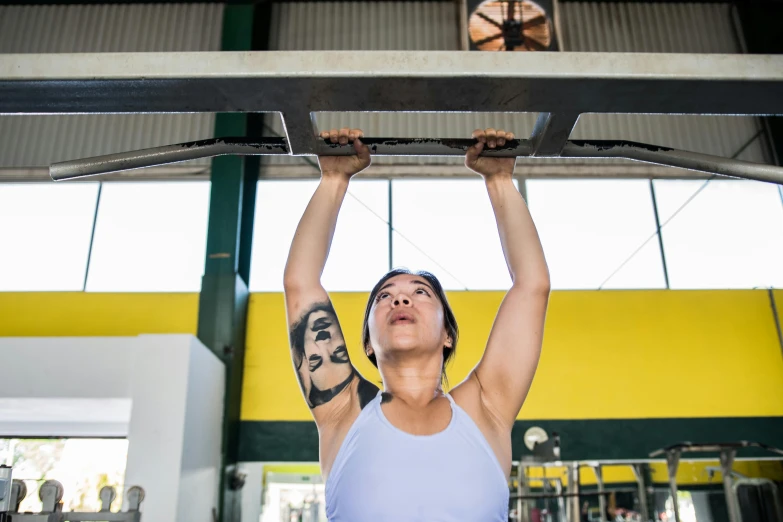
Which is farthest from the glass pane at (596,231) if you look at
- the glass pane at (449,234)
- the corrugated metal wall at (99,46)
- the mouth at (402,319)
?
the mouth at (402,319)

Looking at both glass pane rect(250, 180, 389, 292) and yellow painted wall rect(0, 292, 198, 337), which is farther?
glass pane rect(250, 180, 389, 292)

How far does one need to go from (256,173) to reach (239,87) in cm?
505

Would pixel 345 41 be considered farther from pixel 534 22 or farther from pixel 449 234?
pixel 449 234

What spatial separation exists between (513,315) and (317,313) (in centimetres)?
40

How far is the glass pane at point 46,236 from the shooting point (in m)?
5.39

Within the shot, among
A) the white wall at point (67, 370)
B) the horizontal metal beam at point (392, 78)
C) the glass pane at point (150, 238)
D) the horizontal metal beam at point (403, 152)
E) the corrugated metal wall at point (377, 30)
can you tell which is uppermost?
the corrugated metal wall at point (377, 30)

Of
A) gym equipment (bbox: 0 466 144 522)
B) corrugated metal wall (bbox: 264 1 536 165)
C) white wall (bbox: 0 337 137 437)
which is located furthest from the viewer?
corrugated metal wall (bbox: 264 1 536 165)

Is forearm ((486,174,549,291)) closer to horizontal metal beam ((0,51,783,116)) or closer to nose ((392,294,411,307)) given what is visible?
nose ((392,294,411,307))

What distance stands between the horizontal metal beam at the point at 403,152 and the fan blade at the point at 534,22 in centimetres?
406

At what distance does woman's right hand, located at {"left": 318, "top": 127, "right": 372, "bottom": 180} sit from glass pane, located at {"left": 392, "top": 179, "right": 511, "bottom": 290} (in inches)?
160

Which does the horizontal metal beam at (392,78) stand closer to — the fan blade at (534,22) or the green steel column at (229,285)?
the green steel column at (229,285)

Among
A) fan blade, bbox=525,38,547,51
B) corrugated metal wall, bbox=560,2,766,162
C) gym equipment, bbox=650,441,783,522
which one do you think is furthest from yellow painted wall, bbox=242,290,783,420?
fan blade, bbox=525,38,547,51

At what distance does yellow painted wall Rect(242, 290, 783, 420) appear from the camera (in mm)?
4980

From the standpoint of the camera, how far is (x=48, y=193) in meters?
5.77
